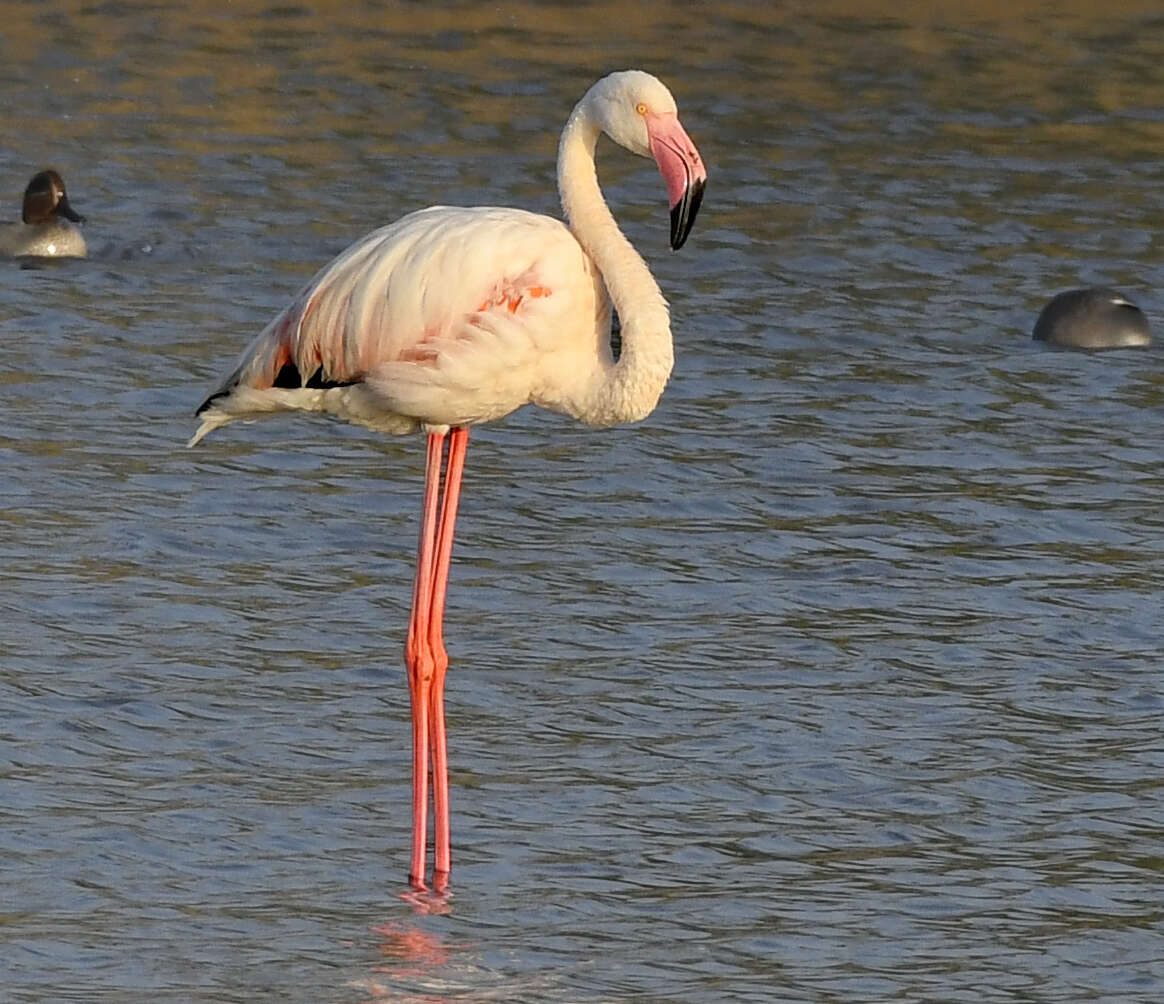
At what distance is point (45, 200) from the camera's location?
54.7 feet

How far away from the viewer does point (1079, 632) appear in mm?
9703

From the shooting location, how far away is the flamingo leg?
7688mm

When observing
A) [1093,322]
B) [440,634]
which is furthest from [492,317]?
[1093,322]

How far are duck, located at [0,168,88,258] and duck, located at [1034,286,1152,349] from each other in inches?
228

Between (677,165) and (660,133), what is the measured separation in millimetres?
100

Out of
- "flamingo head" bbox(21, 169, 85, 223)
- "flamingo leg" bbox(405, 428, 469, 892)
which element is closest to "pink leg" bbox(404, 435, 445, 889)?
"flamingo leg" bbox(405, 428, 469, 892)

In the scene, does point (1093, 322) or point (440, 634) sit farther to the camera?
point (1093, 322)

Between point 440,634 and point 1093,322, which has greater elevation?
point 1093,322

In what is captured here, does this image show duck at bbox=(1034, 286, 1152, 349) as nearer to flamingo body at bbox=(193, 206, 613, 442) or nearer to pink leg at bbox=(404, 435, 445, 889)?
pink leg at bbox=(404, 435, 445, 889)

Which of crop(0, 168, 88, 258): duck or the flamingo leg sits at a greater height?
crop(0, 168, 88, 258): duck

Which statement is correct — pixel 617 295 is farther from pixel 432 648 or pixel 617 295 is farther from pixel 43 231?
pixel 43 231

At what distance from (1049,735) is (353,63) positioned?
52.3 feet

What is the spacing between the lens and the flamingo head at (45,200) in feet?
53.9

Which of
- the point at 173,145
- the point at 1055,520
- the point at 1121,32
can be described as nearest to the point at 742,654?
the point at 1055,520
